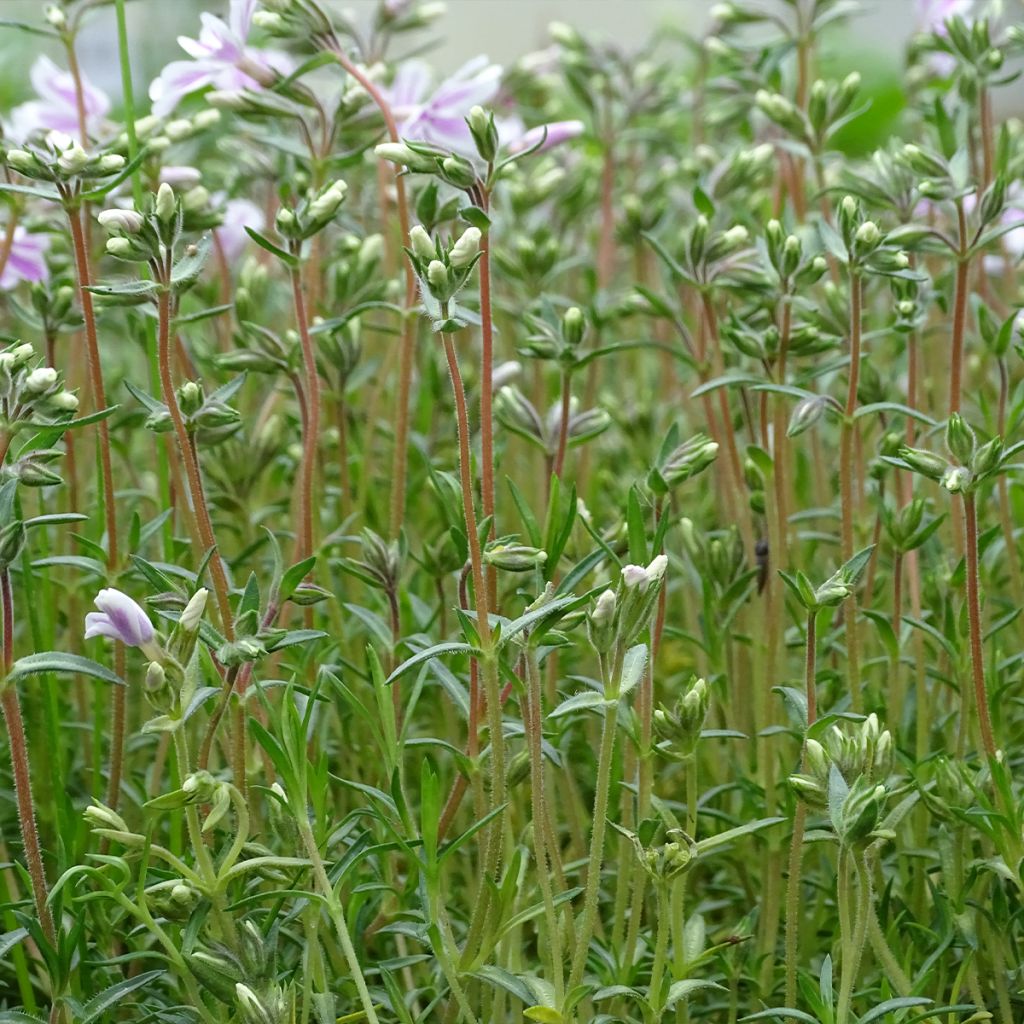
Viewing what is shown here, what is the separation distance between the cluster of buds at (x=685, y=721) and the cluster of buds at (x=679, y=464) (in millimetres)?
170

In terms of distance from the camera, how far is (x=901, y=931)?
3.95 feet

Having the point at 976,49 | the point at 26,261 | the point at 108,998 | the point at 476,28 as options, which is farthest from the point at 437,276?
the point at 476,28

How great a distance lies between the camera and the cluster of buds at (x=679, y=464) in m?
1.13

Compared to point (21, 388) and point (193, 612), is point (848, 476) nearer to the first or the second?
point (193, 612)

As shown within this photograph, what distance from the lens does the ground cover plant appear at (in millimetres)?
991

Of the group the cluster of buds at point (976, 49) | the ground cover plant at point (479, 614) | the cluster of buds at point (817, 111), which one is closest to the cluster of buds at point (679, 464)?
the ground cover plant at point (479, 614)

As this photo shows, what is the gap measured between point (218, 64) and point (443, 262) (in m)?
0.56

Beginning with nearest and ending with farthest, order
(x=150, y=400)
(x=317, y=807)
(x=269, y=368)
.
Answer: (x=317, y=807), (x=150, y=400), (x=269, y=368)

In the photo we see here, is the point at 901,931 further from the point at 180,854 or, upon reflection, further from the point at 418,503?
the point at 418,503

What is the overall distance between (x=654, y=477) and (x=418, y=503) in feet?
2.33

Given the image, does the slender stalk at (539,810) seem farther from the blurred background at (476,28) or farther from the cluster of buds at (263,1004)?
the blurred background at (476,28)

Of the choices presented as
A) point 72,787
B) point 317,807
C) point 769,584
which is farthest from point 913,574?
point 72,787

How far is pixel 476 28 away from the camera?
757 cm

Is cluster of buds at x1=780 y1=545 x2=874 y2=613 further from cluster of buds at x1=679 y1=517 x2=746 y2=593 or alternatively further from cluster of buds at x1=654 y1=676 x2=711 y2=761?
cluster of buds at x1=679 y1=517 x2=746 y2=593
